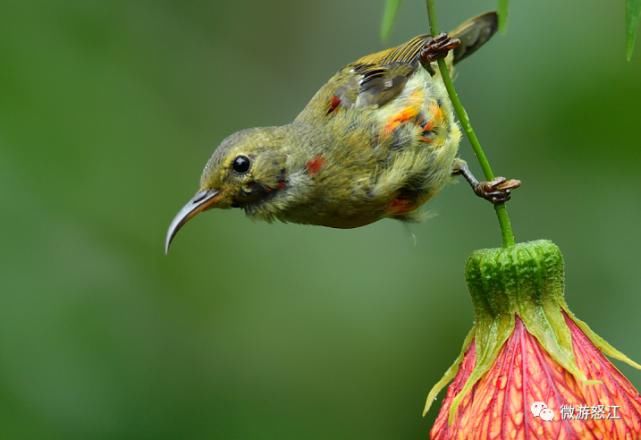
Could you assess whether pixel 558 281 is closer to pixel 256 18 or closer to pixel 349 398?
pixel 349 398

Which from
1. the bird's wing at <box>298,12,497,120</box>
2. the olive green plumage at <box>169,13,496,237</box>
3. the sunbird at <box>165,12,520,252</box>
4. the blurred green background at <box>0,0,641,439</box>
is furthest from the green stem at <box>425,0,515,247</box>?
the blurred green background at <box>0,0,641,439</box>

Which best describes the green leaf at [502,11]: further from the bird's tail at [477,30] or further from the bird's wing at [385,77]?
the bird's tail at [477,30]

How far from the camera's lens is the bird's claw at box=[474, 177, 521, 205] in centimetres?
332

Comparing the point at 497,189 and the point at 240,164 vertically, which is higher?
→ the point at 240,164

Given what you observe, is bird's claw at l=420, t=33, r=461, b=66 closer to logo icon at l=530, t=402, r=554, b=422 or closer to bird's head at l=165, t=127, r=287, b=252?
bird's head at l=165, t=127, r=287, b=252

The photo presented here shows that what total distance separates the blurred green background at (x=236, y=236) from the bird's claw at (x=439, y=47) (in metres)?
0.70

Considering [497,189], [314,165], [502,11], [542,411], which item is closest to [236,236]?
[314,165]

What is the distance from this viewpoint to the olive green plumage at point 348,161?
4.21 m

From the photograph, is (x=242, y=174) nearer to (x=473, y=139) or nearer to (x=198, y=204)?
(x=198, y=204)

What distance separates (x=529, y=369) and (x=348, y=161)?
1.61m

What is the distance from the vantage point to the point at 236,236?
586 cm

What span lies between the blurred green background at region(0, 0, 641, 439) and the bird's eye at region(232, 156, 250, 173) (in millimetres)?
867

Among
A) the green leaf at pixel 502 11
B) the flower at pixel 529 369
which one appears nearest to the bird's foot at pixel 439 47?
the flower at pixel 529 369

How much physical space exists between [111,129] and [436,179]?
5.54ft
